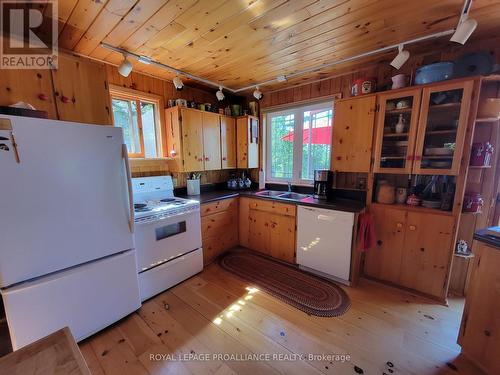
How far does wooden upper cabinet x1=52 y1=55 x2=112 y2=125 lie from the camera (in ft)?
5.36

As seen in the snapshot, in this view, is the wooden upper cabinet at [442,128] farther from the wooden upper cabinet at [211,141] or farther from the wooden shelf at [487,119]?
the wooden upper cabinet at [211,141]

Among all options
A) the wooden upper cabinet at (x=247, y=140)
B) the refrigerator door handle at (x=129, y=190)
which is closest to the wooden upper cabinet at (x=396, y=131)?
the wooden upper cabinet at (x=247, y=140)

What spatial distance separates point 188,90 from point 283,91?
4.52 feet

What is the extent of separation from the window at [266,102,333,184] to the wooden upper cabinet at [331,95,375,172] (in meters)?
0.40

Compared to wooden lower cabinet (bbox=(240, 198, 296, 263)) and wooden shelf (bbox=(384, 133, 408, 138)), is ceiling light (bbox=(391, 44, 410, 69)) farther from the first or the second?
wooden lower cabinet (bbox=(240, 198, 296, 263))

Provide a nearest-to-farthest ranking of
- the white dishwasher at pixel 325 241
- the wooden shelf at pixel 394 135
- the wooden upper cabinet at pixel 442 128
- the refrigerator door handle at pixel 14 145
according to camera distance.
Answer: the refrigerator door handle at pixel 14 145 < the wooden upper cabinet at pixel 442 128 < the wooden shelf at pixel 394 135 < the white dishwasher at pixel 325 241

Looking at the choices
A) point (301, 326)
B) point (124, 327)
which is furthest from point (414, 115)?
point (124, 327)

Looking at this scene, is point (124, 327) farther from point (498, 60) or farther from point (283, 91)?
point (498, 60)

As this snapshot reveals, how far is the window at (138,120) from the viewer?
2385mm

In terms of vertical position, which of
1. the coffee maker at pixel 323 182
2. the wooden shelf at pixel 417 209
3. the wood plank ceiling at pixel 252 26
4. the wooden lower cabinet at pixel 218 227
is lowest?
the wooden lower cabinet at pixel 218 227

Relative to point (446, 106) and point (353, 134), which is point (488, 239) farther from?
point (353, 134)

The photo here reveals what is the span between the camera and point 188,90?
2.96 metres

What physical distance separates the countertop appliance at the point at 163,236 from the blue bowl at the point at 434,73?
2549mm

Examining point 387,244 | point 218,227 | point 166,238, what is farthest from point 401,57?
point 166,238
